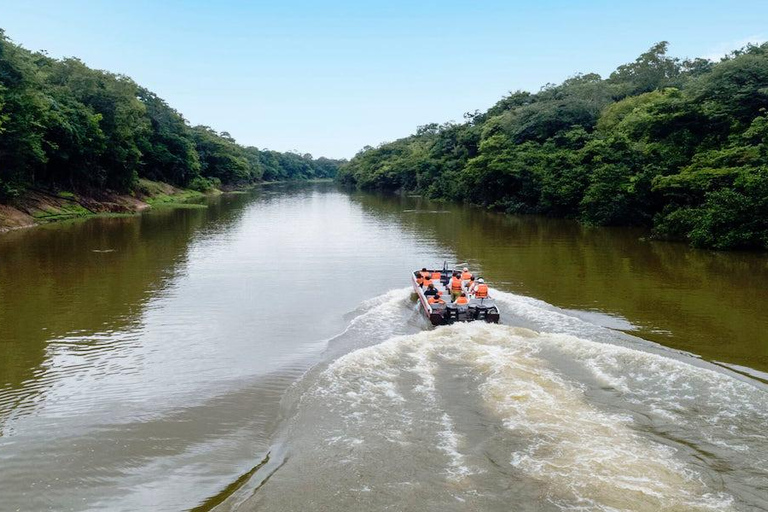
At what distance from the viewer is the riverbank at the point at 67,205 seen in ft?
116

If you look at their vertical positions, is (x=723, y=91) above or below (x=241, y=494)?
above

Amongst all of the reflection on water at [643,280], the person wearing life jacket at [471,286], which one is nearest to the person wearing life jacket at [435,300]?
the person wearing life jacket at [471,286]

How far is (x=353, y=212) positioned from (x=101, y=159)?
2262cm

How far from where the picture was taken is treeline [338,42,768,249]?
26750mm

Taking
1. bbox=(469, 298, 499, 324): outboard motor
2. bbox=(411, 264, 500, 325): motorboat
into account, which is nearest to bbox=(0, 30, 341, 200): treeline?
bbox=(411, 264, 500, 325): motorboat

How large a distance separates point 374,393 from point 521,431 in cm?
275

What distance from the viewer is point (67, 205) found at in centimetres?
4278

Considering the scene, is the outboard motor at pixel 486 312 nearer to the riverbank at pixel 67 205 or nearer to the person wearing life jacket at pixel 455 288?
the person wearing life jacket at pixel 455 288

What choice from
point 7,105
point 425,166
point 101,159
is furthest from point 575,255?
point 425,166

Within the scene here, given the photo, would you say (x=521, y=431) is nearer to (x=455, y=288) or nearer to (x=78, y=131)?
(x=455, y=288)

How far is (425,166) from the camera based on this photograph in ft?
272

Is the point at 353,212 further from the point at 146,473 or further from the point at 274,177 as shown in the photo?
the point at 274,177

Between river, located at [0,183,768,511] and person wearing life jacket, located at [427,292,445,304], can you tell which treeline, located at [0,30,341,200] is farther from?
person wearing life jacket, located at [427,292,445,304]

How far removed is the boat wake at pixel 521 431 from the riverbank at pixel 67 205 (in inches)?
1201
